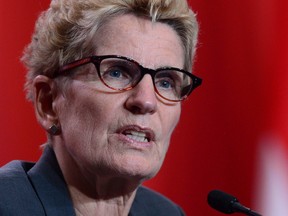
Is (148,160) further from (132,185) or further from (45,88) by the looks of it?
(45,88)

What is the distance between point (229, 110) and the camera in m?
1.72

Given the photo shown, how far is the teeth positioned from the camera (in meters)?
1.17

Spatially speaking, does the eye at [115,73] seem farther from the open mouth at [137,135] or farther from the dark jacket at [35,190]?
the dark jacket at [35,190]

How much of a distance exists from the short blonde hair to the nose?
14 centimetres

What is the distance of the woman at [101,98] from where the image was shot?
1.17 meters

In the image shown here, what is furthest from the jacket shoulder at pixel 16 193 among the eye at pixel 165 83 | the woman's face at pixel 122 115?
the eye at pixel 165 83

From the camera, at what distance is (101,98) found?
1163 millimetres

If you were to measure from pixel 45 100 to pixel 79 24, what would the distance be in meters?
0.20

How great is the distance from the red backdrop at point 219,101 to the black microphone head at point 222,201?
43 cm

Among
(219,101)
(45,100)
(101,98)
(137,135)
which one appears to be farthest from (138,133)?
(219,101)

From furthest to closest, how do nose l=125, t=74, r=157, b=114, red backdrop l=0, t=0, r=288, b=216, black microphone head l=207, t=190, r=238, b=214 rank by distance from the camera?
1. red backdrop l=0, t=0, r=288, b=216
2. black microphone head l=207, t=190, r=238, b=214
3. nose l=125, t=74, r=157, b=114

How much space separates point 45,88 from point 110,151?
239mm

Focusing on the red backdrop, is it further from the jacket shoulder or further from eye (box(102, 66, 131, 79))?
eye (box(102, 66, 131, 79))

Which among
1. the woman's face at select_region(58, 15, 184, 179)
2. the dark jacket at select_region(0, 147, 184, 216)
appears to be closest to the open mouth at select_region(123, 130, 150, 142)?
the woman's face at select_region(58, 15, 184, 179)
